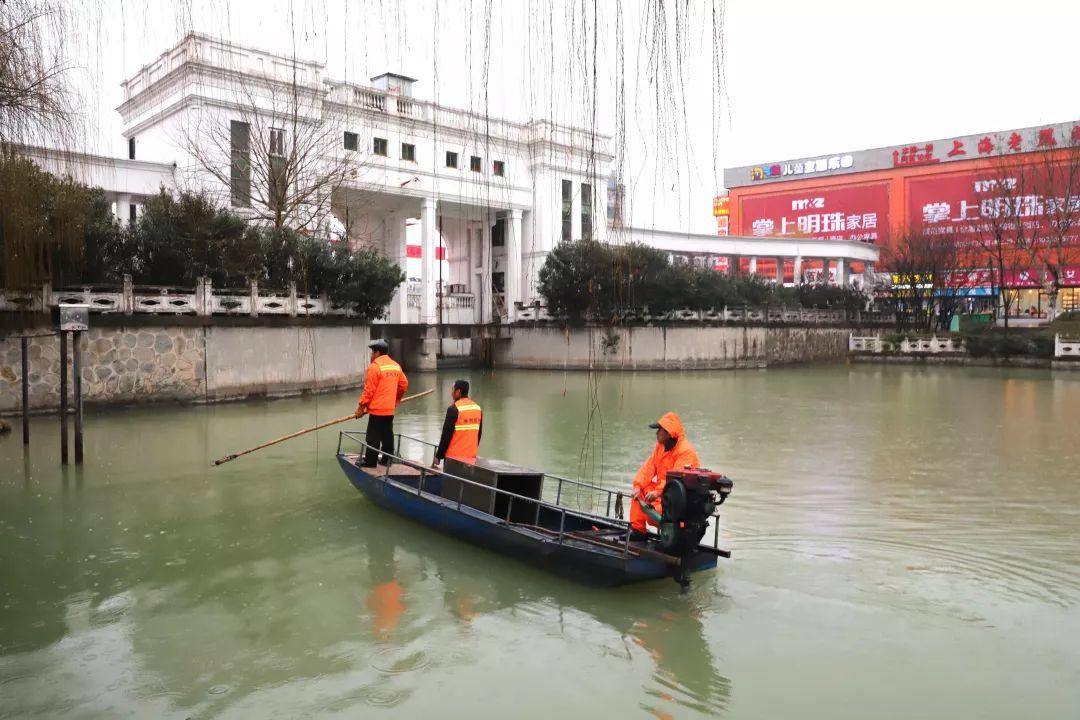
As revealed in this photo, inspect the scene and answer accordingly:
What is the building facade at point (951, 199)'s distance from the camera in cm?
3575

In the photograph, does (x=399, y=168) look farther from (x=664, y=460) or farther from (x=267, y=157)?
(x=664, y=460)

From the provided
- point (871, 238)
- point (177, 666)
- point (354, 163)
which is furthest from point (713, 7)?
point (871, 238)

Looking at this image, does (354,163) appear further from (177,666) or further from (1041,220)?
(1041,220)

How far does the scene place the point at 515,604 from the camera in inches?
233

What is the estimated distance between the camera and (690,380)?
27.3 metres

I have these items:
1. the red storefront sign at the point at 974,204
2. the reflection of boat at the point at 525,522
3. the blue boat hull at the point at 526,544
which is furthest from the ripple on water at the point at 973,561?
the red storefront sign at the point at 974,204

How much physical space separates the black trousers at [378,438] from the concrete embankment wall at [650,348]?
20560mm

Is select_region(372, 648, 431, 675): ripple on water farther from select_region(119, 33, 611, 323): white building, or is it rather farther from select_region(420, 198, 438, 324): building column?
select_region(420, 198, 438, 324): building column

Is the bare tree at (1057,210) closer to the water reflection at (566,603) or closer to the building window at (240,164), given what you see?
the building window at (240,164)

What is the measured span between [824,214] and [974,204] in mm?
8771

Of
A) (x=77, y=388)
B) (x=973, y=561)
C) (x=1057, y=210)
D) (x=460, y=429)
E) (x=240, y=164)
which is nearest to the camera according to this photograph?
(x=973, y=561)

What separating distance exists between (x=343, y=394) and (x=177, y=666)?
15.8 m

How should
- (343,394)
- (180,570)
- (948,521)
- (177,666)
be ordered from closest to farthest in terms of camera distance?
(177,666) < (180,570) < (948,521) < (343,394)

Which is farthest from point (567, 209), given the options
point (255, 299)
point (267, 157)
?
point (255, 299)
